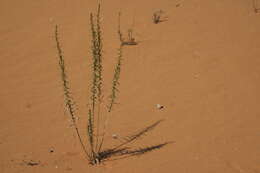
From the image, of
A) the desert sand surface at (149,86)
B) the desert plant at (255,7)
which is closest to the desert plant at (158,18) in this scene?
the desert sand surface at (149,86)

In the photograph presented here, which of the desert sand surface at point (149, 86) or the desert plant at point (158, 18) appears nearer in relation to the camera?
the desert sand surface at point (149, 86)

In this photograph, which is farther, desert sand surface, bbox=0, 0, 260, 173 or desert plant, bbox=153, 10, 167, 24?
desert plant, bbox=153, 10, 167, 24

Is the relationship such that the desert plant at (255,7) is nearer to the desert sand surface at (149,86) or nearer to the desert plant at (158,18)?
the desert sand surface at (149,86)

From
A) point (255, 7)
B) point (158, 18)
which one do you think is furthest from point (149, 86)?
point (255, 7)

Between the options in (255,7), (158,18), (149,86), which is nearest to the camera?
(149,86)

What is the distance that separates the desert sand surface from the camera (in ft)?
10.6

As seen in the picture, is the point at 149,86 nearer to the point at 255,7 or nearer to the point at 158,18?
the point at 158,18

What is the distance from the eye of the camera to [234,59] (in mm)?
5348

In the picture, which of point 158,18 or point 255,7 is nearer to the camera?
point 158,18

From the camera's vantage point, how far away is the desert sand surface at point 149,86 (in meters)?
3.24

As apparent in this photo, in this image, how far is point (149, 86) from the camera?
4855 mm

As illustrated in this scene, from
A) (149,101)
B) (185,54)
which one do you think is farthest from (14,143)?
(185,54)

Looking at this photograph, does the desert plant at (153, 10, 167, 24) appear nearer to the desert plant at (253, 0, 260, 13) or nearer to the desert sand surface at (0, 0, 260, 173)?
the desert sand surface at (0, 0, 260, 173)

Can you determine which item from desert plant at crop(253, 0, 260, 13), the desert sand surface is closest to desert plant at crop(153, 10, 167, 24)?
the desert sand surface
